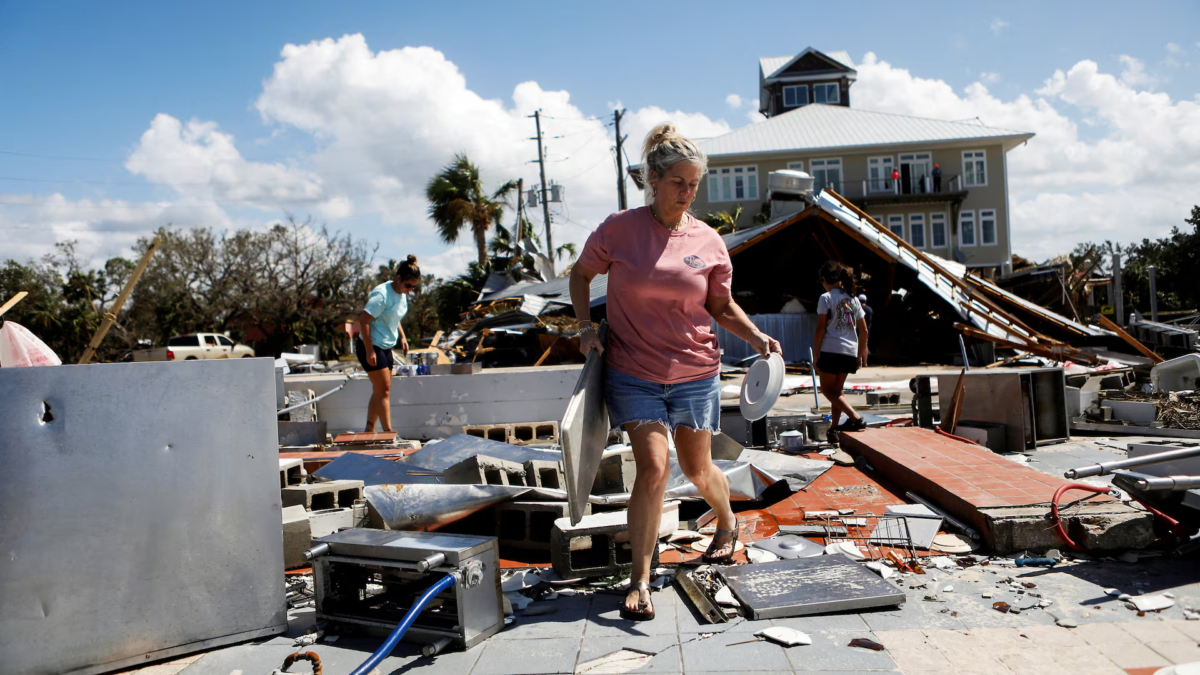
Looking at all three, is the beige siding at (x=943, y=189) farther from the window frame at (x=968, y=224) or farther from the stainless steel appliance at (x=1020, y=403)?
the stainless steel appliance at (x=1020, y=403)

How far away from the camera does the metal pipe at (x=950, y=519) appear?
3.74 metres

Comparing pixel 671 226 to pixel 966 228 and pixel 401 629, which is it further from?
pixel 966 228

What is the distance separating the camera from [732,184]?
133 feet

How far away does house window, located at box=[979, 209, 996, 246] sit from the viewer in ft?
131

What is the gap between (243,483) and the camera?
2723 millimetres

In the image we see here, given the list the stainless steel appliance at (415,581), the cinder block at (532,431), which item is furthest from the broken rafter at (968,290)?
the stainless steel appliance at (415,581)

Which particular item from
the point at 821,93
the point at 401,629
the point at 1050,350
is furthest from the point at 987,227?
the point at 401,629

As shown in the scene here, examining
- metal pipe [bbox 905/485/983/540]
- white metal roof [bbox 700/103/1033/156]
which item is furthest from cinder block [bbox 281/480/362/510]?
white metal roof [bbox 700/103/1033/156]

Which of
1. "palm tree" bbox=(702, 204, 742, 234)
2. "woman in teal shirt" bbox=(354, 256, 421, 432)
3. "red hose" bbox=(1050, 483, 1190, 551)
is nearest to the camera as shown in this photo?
"red hose" bbox=(1050, 483, 1190, 551)

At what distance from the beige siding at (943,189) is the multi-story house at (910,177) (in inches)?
2.1

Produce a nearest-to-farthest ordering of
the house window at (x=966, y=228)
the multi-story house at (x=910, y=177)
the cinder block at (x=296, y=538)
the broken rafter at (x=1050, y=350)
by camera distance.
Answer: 1. the cinder block at (x=296, y=538)
2. the broken rafter at (x=1050, y=350)
3. the multi-story house at (x=910, y=177)
4. the house window at (x=966, y=228)

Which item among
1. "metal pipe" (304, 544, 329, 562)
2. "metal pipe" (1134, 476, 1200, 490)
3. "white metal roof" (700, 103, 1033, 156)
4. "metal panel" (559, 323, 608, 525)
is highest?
"white metal roof" (700, 103, 1033, 156)

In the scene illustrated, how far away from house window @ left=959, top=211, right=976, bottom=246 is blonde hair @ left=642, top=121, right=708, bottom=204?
4155 centimetres

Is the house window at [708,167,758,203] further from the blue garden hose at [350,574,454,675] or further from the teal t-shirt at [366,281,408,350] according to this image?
the blue garden hose at [350,574,454,675]
